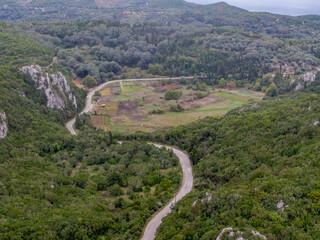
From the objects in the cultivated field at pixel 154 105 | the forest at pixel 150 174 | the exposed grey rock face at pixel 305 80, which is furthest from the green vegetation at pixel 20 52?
the exposed grey rock face at pixel 305 80

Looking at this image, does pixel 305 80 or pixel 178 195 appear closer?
pixel 178 195

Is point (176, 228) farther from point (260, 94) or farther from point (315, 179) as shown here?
point (260, 94)

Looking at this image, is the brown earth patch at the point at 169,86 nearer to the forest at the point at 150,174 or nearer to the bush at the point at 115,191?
the forest at the point at 150,174

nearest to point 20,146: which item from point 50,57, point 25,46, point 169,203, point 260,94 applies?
point 169,203

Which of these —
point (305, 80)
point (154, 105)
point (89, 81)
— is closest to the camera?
point (305, 80)

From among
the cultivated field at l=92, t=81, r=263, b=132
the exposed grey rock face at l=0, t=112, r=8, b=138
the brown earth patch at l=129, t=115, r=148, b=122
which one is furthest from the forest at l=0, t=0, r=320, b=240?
the brown earth patch at l=129, t=115, r=148, b=122

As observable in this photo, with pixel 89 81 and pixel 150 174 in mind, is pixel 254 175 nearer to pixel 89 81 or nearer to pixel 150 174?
pixel 150 174

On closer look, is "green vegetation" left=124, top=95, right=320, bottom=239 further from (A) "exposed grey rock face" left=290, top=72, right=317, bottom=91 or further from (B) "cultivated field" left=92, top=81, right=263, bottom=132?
(A) "exposed grey rock face" left=290, top=72, right=317, bottom=91

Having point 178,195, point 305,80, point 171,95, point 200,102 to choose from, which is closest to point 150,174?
point 178,195
